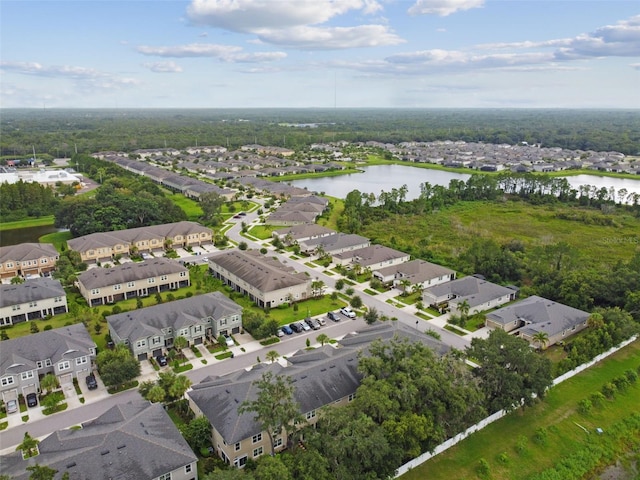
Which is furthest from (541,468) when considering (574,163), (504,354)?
(574,163)

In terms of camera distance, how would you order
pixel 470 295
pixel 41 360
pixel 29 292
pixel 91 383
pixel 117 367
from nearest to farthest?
pixel 117 367 < pixel 41 360 < pixel 91 383 < pixel 29 292 < pixel 470 295

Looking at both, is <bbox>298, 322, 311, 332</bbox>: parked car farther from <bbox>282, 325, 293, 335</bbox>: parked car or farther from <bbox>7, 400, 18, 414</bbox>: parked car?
<bbox>7, 400, 18, 414</bbox>: parked car

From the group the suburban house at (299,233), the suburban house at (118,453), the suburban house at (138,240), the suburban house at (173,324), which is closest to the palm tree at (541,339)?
the suburban house at (173,324)

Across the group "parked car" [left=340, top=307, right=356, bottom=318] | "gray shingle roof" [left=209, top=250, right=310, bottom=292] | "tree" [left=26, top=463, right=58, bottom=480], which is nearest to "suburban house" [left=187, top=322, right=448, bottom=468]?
"tree" [left=26, top=463, right=58, bottom=480]

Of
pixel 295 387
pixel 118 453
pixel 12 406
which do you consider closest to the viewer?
pixel 118 453

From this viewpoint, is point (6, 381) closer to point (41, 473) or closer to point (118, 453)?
point (118, 453)

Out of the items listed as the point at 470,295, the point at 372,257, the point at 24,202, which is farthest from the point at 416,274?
the point at 24,202
